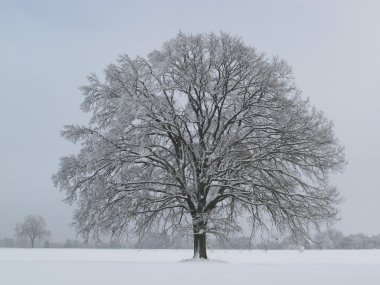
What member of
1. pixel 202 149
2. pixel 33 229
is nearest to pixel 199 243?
pixel 202 149

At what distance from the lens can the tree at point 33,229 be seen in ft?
399

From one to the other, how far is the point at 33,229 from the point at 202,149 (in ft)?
361

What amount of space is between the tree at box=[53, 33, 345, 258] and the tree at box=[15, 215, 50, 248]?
4199 inches

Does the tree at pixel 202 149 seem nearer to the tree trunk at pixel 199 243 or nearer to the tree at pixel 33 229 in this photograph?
the tree trunk at pixel 199 243

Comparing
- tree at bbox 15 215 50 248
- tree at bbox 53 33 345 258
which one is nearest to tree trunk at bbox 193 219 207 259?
tree at bbox 53 33 345 258

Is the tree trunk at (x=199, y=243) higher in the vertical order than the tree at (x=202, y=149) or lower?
lower

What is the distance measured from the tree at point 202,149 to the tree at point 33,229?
107 m

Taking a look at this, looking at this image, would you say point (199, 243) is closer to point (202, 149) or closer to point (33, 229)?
point (202, 149)

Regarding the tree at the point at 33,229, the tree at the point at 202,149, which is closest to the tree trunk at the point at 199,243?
the tree at the point at 202,149

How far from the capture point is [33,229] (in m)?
122

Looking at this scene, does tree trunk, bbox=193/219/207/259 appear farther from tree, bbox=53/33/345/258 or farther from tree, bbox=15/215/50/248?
tree, bbox=15/215/50/248

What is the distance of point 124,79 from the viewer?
2228cm
